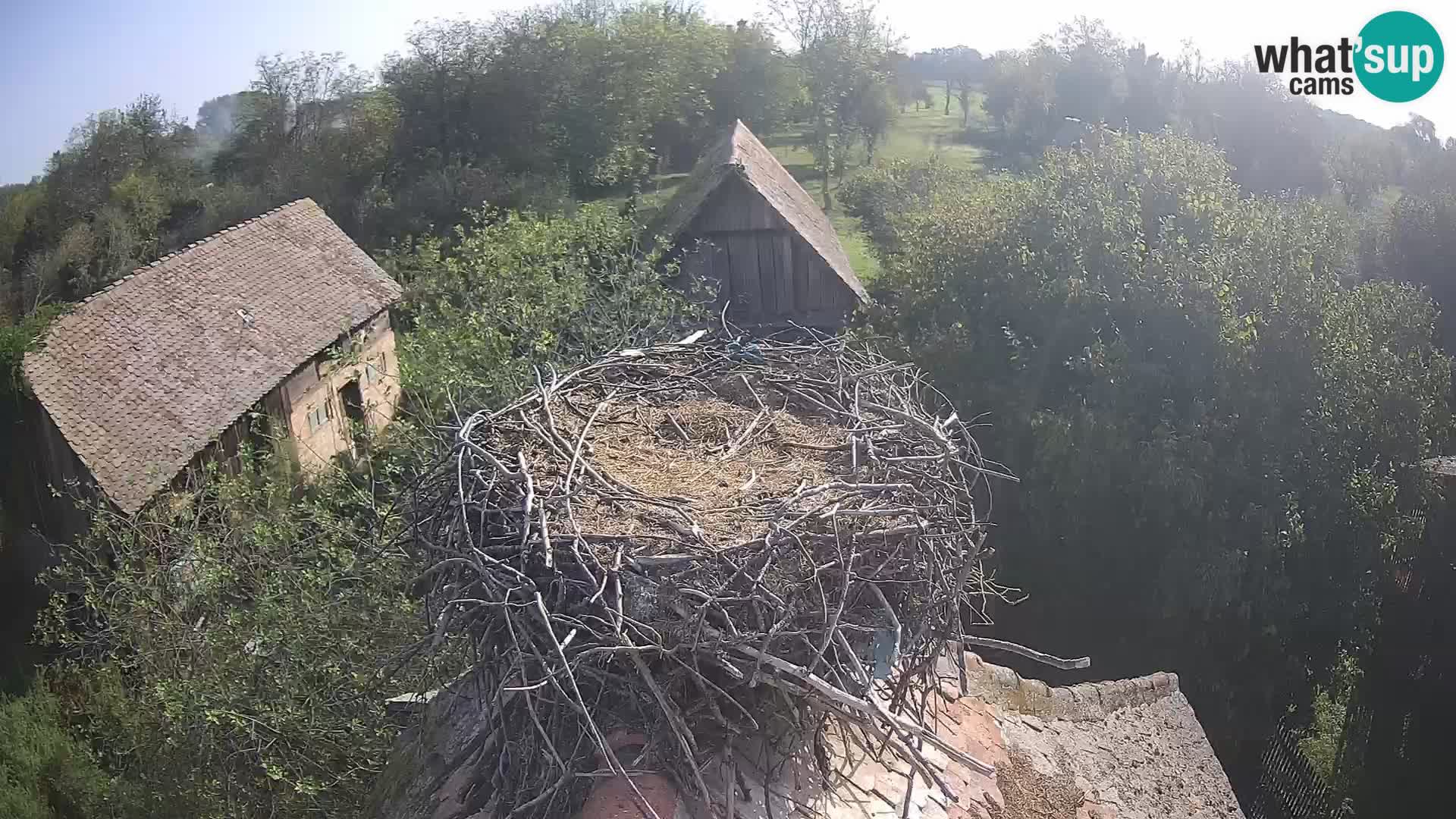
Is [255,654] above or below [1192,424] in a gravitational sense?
below

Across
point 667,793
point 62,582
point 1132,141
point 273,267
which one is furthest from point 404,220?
point 667,793

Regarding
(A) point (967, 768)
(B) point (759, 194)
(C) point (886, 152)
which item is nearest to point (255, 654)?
(A) point (967, 768)

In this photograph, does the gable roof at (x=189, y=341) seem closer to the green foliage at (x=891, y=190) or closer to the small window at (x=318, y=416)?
the small window at (x=318, y=416)

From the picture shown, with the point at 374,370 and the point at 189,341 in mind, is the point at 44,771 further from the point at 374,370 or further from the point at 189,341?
the point at 374,370

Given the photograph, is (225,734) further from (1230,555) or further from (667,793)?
(1230,555)

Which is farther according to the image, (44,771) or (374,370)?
(374,370)

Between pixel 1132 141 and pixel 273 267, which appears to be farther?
pixel 273 267

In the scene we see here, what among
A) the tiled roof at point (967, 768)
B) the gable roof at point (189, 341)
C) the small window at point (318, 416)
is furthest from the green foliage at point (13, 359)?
the tiled roof at point (967, 768)
